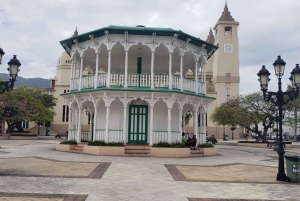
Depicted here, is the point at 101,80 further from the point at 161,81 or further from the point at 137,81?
the point at 161,81

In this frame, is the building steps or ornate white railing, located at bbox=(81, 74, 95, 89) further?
ornate white railing, located at bbox=(81, 74, 95, 89)

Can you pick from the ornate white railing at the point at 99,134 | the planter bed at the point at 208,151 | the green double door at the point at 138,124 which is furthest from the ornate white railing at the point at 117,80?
the planter bed at the point at 208,151

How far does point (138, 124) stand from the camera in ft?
64.1

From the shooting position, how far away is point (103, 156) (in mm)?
16812

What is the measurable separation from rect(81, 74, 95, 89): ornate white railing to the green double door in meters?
3.15

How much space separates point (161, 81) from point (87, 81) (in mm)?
5289

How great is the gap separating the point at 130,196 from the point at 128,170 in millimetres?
4310

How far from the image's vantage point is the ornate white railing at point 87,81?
19473 mm

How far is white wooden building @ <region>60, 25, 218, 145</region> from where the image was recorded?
18375mm

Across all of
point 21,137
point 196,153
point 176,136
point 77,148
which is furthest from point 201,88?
point 21,137

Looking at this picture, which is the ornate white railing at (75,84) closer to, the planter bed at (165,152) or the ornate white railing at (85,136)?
the ornate white railing at (85,136)

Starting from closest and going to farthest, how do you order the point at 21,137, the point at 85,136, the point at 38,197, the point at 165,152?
the point at 38,197, the point at 165,152, the point at 85,136, the point at 21,137

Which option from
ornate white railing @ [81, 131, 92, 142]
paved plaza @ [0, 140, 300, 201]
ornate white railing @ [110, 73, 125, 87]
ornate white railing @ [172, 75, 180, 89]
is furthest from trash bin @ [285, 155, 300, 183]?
ornate white railing @ [81, 131, 92, 142]

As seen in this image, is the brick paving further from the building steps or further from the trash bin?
the building steps
